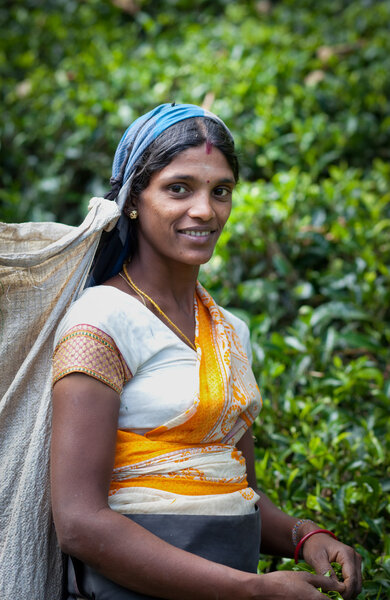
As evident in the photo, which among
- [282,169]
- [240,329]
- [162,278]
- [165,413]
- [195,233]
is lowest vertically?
[165,413]

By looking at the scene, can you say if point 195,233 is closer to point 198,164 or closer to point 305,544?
point 198,164

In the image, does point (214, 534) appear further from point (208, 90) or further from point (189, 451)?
point (208, 90)

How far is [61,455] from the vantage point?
1460mm

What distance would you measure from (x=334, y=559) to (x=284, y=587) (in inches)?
15.4

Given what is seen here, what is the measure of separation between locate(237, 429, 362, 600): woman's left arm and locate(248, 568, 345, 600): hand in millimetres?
251

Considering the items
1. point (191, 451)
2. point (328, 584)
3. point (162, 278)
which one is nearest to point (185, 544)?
point (191, 451)

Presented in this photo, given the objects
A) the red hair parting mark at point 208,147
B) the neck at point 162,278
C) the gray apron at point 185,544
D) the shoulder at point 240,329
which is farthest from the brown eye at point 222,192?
the gray apron at point 185,544

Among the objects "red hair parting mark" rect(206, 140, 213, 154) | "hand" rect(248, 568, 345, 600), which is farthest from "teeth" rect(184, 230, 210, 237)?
"hand" rect(248, 568, 345, 600)

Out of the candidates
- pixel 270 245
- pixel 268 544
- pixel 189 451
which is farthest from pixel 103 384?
pixel 270 245

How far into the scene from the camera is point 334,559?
183 centimetres

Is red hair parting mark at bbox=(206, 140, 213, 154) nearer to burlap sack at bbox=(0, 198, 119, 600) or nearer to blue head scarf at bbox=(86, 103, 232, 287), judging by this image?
Answer: blue head scarf at bbox=(86, 103, 232, 287)

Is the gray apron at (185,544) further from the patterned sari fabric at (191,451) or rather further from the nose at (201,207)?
the nose at (201,207)

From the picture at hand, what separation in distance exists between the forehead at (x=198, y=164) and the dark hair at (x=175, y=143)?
1cm

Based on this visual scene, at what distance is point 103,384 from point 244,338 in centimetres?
64
